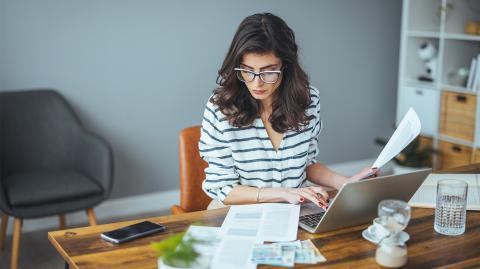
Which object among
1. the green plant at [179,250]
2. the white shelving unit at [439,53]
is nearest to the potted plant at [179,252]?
the green plant at [179,250]

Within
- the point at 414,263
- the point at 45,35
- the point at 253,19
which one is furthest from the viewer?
the point at 45,35

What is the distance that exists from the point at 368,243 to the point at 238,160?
0.58m

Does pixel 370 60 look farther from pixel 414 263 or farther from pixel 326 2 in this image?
pixel 414 263

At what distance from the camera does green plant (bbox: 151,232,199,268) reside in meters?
1.22

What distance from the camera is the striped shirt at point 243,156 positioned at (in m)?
2.09

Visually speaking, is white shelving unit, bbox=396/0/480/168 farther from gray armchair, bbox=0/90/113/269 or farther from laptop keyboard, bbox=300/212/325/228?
laptop keyboard, bbox=300/212/325/228

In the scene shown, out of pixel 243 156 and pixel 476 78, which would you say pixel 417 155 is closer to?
pixel 476 78

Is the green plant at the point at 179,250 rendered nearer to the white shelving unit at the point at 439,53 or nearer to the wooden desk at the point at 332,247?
the wooden desk at the point at 332,247

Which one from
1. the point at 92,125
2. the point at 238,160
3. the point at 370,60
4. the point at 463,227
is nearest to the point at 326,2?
the point at 370,60

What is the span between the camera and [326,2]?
4328 mm

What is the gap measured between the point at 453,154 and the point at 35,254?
2.63m

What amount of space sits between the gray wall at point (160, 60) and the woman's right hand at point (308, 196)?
Answer: 2025 millimetres

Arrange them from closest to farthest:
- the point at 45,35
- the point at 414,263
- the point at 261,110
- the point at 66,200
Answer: the point at 414,263
the point at 261,110
the point at 66,200
the point at 45,35

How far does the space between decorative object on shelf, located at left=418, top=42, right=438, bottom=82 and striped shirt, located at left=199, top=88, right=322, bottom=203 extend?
245 centimetres
